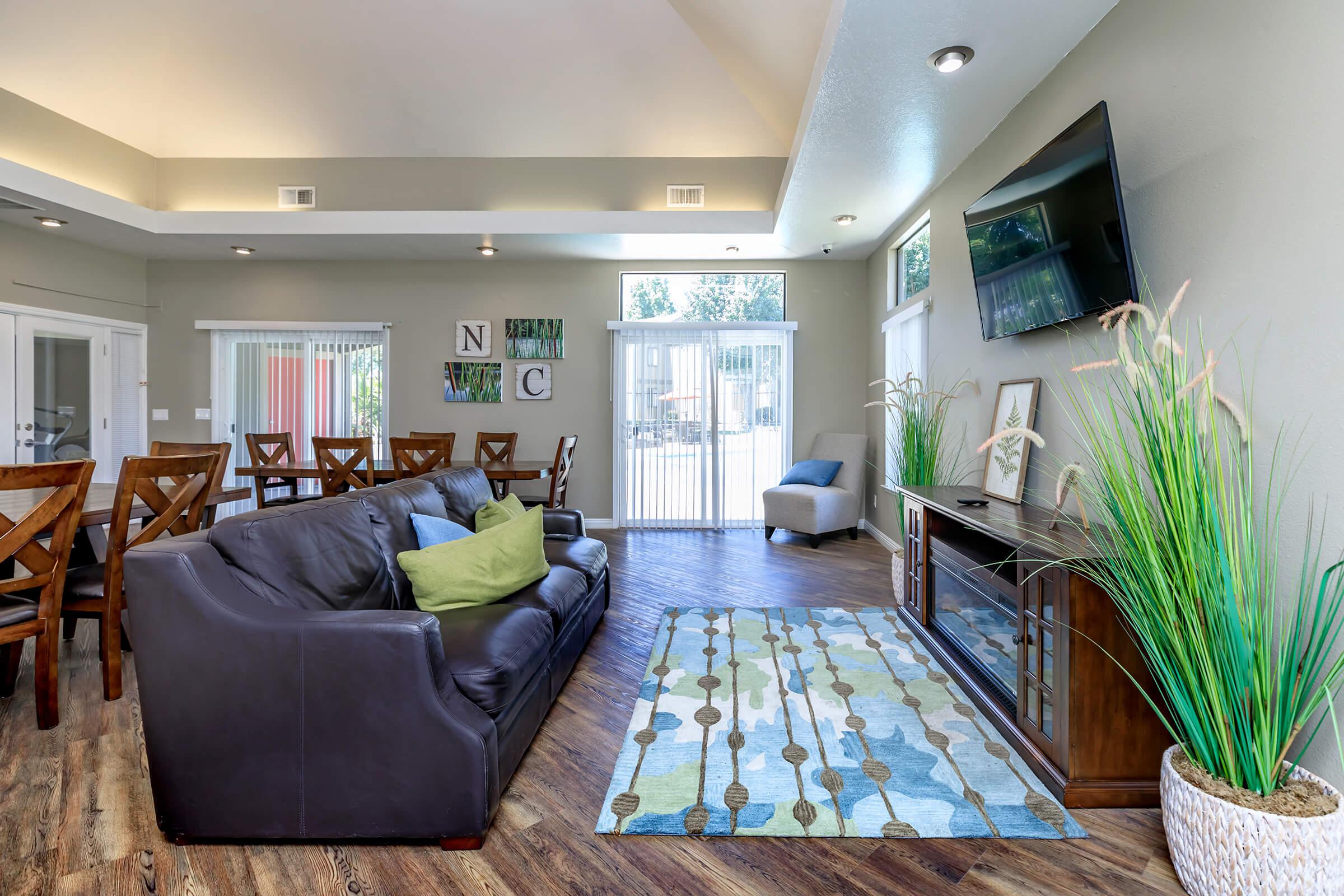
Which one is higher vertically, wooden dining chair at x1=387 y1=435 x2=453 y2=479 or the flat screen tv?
the flat screen tv

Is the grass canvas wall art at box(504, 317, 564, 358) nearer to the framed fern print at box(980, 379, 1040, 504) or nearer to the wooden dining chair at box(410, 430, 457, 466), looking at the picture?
the wooden dining chair at box(410, 430, 457, 466)

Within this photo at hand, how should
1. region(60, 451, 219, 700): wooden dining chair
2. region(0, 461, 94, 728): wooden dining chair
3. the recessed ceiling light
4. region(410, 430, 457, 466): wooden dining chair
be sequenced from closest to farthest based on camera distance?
1. region(0, 461, 94, 728): wooden dining chair
2. region(60, 451, 219, 700): wooden dining chair
3. the recessed ceiling light
4. region(410, 430, 457, 466): wooden dining chair

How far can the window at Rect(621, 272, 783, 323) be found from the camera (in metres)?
6.14

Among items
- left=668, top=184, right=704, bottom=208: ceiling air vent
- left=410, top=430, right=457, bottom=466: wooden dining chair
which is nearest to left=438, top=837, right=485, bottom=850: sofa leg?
left=410, top=430, right=457, bottom=466: wooden dining chair

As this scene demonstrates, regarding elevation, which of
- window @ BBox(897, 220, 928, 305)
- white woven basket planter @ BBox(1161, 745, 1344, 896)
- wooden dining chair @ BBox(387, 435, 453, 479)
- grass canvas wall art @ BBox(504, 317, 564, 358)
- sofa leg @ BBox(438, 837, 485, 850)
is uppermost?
window @ BBox(897, 220, 928, 305)

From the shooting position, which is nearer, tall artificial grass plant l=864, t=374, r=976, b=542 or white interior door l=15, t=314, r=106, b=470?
tall artificial grass plant l=864, t=374, r=976, b=542

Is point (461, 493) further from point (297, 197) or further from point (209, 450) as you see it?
point (297, 197)

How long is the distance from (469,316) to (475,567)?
4401 millimetres

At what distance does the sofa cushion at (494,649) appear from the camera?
1646 mm

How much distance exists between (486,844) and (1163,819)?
5.58ft

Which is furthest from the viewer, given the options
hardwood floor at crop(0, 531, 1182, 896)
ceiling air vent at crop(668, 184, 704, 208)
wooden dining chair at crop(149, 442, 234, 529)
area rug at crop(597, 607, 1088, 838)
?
ceiling air vent at crop(668, 184, 704, 208)

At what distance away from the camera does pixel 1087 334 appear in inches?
95.7

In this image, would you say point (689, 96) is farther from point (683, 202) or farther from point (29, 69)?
point (29, 69)

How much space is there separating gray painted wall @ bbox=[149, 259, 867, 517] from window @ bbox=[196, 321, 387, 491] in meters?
0.15
